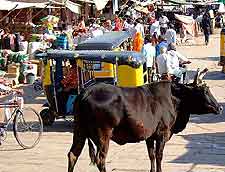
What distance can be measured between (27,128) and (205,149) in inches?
130

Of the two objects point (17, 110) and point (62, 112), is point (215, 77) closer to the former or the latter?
point (62, 112)

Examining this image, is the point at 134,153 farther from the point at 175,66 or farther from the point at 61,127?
the point at 175,66

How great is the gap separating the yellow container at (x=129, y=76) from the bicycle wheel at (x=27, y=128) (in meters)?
2.29

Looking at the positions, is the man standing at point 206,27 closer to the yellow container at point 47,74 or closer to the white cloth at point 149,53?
the white cloth at point 149,53

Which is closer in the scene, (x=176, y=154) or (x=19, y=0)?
(x=176, y=154)

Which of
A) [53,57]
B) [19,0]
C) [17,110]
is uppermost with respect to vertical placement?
[19,0]

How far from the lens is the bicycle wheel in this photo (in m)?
10.9

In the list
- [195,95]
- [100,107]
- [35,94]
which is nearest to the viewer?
[100,107]

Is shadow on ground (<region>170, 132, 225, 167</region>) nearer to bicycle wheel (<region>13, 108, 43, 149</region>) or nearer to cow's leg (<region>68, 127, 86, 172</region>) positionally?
Answer: cow's leg (<region>68, 127, 86, 172</region>)

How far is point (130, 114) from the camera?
8.14 meters

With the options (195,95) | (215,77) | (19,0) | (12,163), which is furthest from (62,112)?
(215,77)

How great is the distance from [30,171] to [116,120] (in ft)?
6.90

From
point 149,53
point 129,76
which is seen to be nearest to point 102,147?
point 129,76

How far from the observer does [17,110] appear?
10805mm
